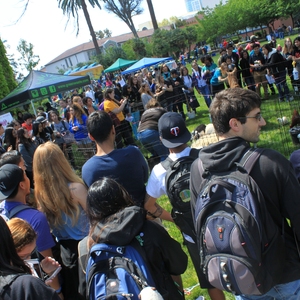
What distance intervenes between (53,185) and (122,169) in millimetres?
640

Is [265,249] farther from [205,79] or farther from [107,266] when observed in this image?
[205,79]

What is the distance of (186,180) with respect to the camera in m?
2.48

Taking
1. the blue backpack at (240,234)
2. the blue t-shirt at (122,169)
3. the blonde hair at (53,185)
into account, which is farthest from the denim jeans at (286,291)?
the blonde hair at (53,185)

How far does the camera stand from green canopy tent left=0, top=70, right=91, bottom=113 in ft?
36.9

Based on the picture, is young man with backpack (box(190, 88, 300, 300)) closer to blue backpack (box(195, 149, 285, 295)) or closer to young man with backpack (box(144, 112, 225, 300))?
blue backpack (box(195, 149, 285, 295))

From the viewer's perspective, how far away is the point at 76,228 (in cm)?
289

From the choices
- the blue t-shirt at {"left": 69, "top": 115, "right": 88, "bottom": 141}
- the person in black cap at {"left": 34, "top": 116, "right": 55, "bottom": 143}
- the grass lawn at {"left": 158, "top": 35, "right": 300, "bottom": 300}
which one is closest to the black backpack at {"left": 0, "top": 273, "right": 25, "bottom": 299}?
the grass lawn at {"left": 158, "top": 35, "right": 300, "bottom": 300}

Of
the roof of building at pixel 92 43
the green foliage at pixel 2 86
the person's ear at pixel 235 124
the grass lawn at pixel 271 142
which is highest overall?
the roof of building at pixel 92 43

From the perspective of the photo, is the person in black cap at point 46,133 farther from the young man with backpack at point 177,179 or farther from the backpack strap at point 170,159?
the backpack strap at point 170,159

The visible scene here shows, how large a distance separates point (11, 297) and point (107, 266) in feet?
1.86

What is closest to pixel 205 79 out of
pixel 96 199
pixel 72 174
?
pixel 72 174

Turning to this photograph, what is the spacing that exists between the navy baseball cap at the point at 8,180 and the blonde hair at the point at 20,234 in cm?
61

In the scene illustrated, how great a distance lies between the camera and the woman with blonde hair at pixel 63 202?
2.82m

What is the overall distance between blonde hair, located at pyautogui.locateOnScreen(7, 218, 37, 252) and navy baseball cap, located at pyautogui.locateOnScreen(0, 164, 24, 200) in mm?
613
